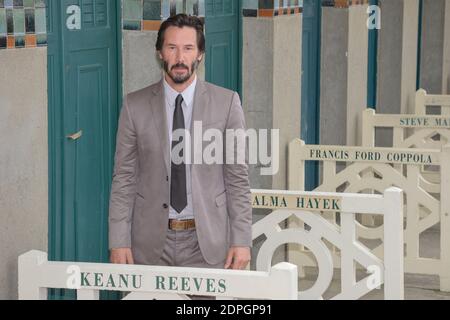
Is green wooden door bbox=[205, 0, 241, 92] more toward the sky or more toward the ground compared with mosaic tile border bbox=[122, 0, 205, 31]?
more toward the ground

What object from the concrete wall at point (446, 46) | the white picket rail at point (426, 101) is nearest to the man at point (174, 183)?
the white picket rail at point (426, 101)

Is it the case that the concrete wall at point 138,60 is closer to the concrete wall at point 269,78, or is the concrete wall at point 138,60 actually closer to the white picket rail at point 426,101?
the concrete wall at point 269,78

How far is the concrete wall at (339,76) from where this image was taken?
37.3ft

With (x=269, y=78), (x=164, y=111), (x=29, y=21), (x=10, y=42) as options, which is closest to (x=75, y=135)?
(x=29, y=21)

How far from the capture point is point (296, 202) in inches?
277

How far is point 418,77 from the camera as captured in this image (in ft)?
53.6

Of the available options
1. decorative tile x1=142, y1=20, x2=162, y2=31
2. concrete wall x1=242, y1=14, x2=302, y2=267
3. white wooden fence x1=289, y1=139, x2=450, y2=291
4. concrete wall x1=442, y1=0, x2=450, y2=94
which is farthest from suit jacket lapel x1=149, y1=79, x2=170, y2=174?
concrete wall x1=442, y1=0, x2=450, y2=94

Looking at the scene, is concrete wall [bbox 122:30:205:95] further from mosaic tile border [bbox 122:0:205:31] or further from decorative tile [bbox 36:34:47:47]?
decorative tile [bbox 36:34:47:47]

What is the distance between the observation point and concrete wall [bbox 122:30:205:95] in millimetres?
7375

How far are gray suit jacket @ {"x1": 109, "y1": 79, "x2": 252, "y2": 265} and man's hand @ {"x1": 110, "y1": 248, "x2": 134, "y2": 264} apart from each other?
0.08ft

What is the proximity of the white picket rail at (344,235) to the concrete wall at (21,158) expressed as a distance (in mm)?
1480

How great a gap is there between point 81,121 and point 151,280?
6.96 ft
